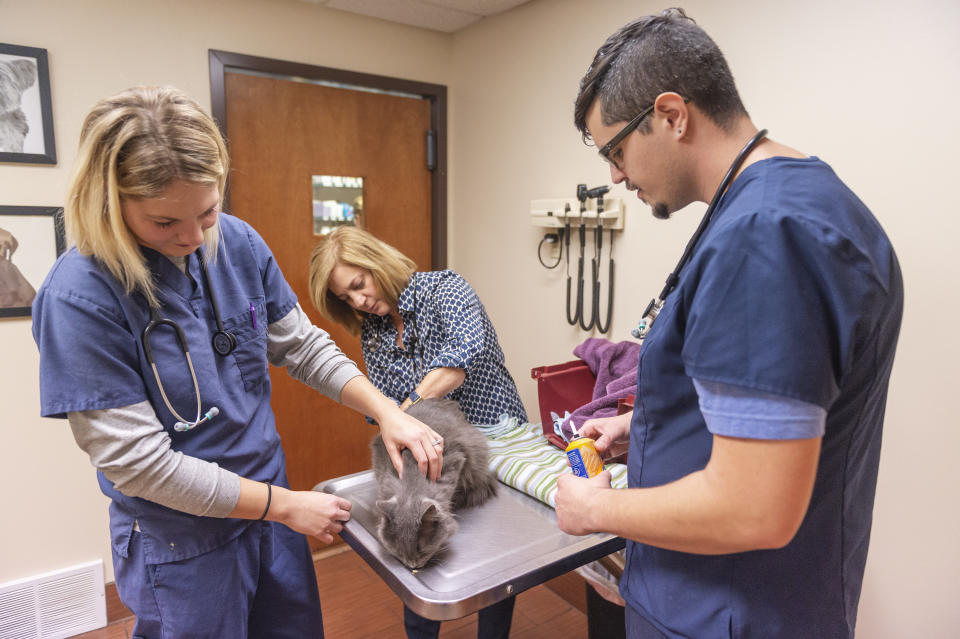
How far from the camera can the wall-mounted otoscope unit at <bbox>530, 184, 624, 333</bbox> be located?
223 cm

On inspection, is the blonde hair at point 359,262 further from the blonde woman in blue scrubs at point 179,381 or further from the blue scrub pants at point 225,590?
the blue scrub pants at point 225,590

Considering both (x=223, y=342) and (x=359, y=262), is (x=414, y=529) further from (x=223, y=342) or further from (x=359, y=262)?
(x=359, y=262)

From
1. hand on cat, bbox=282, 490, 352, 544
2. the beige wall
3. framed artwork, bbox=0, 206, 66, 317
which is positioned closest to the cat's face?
hand on cat, bbox=282, 490, 352, 544

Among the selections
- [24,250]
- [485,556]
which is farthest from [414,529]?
[24,250]

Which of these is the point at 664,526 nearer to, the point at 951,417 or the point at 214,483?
the point at 214,483

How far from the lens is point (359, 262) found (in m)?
1.94

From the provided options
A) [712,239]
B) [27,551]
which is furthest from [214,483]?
[27,551]

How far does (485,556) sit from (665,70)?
0.96 metres

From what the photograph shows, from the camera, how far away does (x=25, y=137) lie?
Result: 2141mm

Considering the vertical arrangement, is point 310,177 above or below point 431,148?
below

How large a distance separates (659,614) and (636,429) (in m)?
0.28

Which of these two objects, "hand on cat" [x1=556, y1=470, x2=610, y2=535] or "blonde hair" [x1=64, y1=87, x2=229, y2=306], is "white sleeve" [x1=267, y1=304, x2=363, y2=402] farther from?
"hand on cat" [x1=556, y1=470, x2=610, y2=535]

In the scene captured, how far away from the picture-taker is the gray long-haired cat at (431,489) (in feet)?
3.84

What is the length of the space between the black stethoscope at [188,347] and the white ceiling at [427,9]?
1.91 meters
